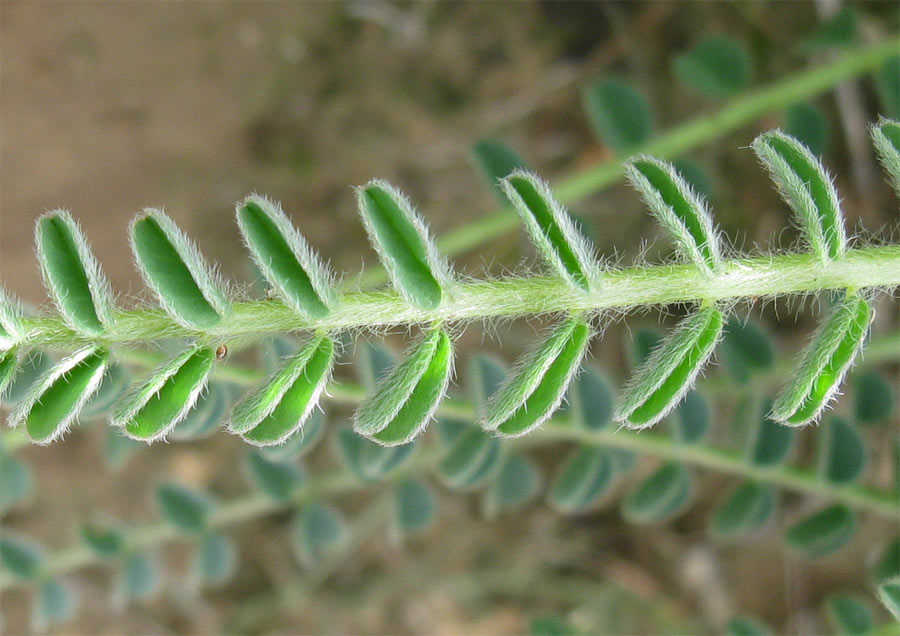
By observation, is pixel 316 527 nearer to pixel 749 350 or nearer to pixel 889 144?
pixel 749 350

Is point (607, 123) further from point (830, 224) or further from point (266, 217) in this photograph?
point (266, 217)

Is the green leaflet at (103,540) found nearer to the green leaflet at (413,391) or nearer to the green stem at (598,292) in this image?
the green stem at (598,292)

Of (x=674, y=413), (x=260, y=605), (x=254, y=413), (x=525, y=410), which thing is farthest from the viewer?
(x=260, y=605)

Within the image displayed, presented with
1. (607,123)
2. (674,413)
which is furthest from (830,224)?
(607,123)

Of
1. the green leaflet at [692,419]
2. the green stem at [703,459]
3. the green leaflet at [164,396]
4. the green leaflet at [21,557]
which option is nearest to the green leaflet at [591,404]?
the green stem at [703,459]

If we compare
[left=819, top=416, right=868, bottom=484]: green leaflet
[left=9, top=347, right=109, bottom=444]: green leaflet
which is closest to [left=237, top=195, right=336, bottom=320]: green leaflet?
[left=9, top=347, right=109, bottom=444]: green leaflet

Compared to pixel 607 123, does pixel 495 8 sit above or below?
above

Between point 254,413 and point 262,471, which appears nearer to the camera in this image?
point 254,413
